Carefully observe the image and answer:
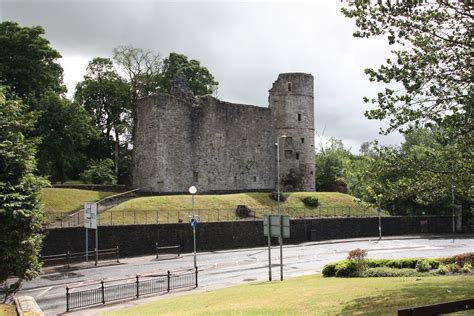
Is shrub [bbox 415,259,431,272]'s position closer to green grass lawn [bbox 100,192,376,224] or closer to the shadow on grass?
the shadow on grass

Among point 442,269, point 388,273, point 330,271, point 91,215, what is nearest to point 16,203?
point 330,271

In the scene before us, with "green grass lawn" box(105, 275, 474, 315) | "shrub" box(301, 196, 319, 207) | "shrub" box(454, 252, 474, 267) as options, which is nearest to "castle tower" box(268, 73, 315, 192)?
"shrub" box(301, 196, 319, 207)

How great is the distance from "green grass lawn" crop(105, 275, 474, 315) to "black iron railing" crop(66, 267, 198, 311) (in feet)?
6.45

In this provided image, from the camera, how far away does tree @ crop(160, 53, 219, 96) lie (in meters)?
62.2

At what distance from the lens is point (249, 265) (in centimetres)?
2839

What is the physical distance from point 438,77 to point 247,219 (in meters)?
28.9

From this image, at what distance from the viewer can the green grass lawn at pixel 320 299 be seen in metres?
12.7

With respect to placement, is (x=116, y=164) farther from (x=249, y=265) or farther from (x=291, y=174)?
(x=249, y=265)

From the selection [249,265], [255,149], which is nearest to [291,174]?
[255,149]

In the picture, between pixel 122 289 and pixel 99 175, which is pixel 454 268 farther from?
pixel 99 175

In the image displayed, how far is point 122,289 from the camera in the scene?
67.5 feet

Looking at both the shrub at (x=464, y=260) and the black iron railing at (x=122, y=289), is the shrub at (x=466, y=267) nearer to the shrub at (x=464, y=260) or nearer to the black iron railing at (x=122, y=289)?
the shrub at (x=464, y=260)

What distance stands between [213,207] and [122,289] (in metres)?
22.5

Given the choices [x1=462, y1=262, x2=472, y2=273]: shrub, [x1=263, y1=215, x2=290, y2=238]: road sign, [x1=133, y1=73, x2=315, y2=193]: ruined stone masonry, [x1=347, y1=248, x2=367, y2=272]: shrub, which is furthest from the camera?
[x1=133, y1=73, x2=315, y2=193]: ruined stone masonry
